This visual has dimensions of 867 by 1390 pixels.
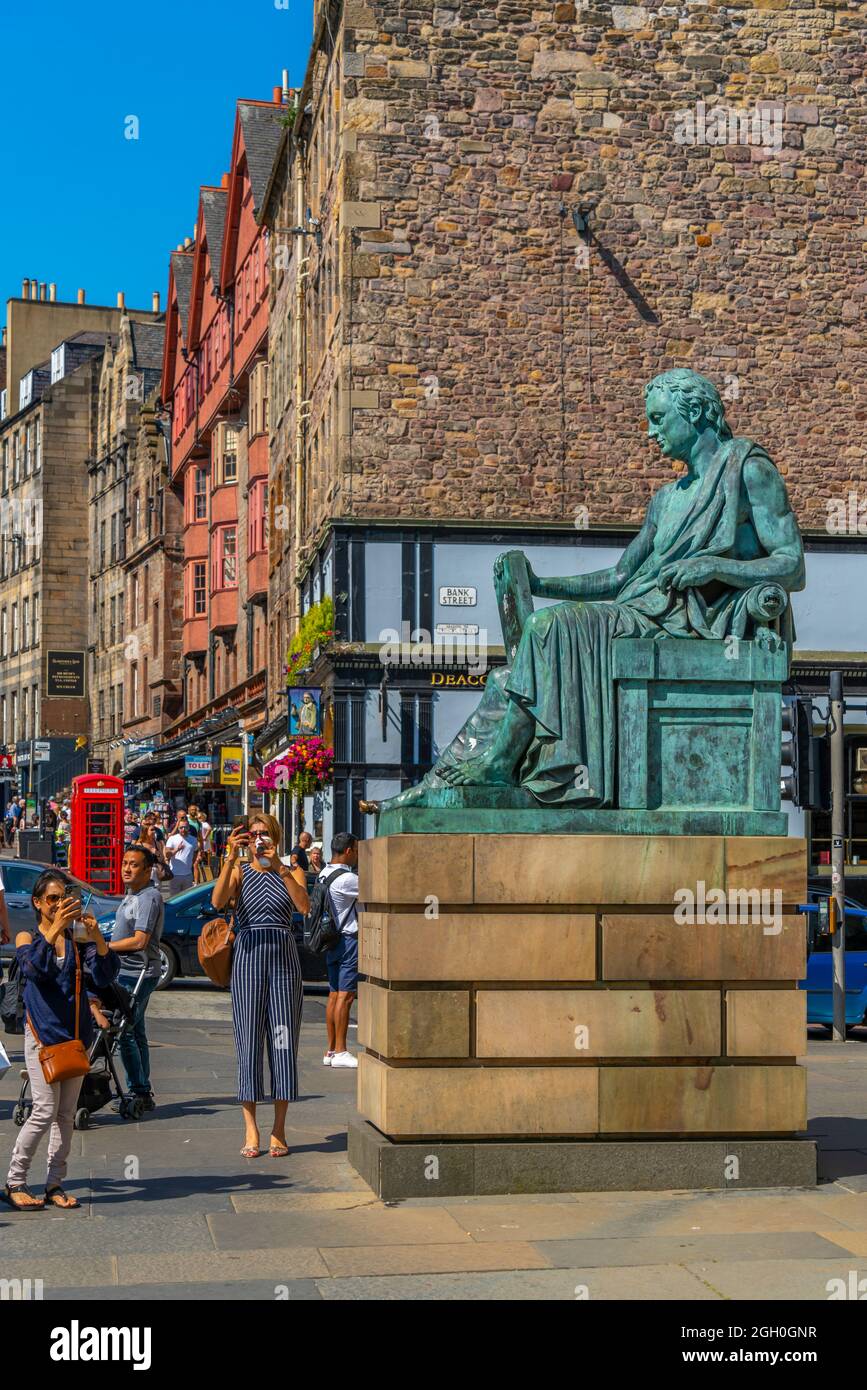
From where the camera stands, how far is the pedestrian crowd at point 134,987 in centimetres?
864

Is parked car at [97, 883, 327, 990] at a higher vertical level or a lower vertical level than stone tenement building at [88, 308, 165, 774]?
lower

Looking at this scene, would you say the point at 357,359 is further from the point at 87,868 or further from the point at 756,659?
the point at 756,659

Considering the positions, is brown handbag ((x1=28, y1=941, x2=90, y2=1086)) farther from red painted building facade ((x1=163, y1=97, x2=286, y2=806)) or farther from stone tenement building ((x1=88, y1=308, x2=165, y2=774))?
stone tenement building ((x1=88, y1=308, x2=165, y2=774))

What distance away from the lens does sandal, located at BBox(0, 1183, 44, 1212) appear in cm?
847

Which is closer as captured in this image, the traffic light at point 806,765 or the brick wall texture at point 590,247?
the traffic light at point 806,765

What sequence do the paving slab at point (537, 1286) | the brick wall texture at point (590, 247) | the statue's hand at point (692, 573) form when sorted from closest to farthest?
the paving slab at point (537, 1286)
the statue's hand at point (692, 573)
the brick wall texture at point (590, 247)

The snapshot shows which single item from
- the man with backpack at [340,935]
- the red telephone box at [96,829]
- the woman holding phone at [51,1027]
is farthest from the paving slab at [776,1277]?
the red telephone box at [96,829]

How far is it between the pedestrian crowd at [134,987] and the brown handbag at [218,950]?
0.04m

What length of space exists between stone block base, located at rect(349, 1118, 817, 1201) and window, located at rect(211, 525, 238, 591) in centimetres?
4649

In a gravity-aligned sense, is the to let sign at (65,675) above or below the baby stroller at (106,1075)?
above

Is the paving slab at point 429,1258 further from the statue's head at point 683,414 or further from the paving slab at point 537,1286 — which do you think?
the statue's head at point 683,414

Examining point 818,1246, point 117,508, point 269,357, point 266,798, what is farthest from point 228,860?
point 117,508

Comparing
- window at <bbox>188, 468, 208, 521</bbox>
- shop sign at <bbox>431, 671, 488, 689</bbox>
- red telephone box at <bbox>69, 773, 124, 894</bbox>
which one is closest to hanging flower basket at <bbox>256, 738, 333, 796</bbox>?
shop sign at <bbox>431, 671, 488, 689</bbox>

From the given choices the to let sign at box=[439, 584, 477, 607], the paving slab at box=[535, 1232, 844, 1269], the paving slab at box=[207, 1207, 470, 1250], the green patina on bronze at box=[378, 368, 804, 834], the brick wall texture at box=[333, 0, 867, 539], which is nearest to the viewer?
the paving slab at box=[535, 1232, 844, 1269]
